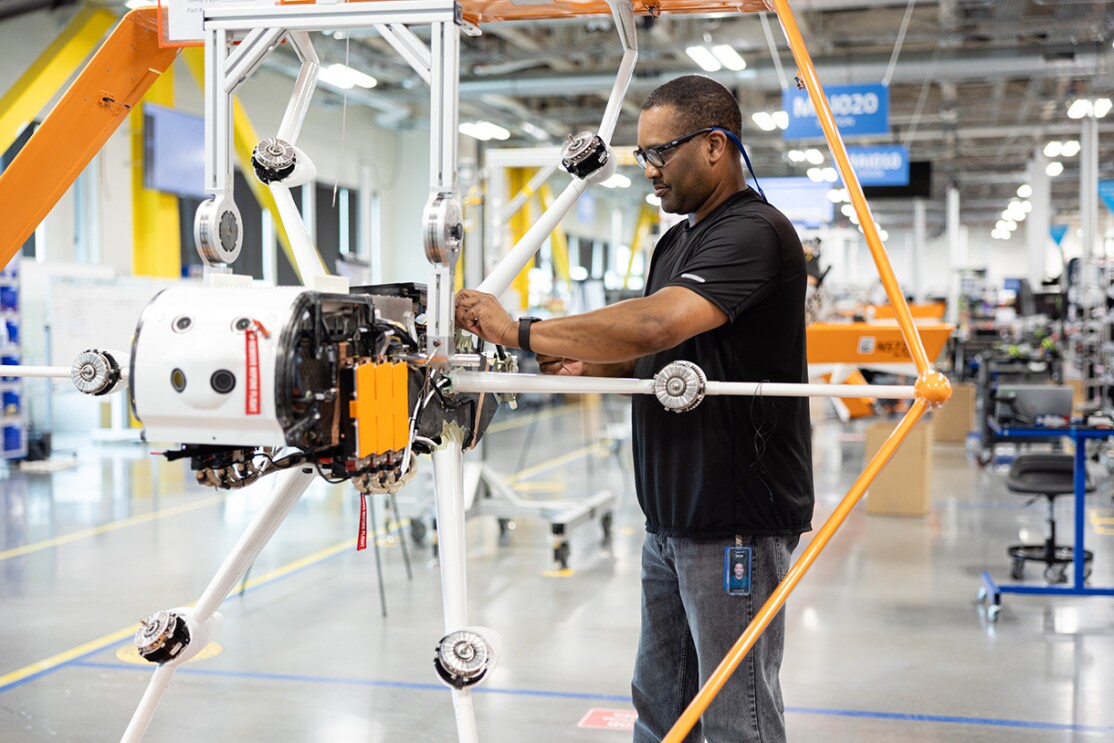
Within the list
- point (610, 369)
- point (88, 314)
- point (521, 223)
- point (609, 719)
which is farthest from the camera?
point (521, 223)

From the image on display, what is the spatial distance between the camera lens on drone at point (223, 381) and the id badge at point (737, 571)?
1.00 metres

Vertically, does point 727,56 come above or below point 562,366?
above

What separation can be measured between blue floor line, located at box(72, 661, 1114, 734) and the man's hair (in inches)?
95.1

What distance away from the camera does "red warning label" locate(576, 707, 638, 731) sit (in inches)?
148

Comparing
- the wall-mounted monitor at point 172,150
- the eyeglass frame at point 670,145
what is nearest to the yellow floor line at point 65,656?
the eyeglass frame at point 670,145

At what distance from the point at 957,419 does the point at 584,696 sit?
913cm

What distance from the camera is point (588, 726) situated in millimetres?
3760

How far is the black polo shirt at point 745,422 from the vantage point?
2195 millimetres

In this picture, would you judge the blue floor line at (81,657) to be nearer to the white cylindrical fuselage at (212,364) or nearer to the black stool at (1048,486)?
the white cylindrical fuselage at (212,364)

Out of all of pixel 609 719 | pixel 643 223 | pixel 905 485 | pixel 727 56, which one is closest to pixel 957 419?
pixel 727 56

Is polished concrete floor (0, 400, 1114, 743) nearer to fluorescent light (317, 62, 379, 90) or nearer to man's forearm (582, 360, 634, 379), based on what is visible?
man's forearm (582, 360, 634, 379)

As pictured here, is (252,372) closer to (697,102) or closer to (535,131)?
(697,102)

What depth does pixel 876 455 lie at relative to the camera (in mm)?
2133

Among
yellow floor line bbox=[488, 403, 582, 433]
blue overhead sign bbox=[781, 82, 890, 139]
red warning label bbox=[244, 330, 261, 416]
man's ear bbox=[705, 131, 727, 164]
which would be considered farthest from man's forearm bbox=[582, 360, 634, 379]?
yellow floor line bbox=[488, 403, 582, 433]
